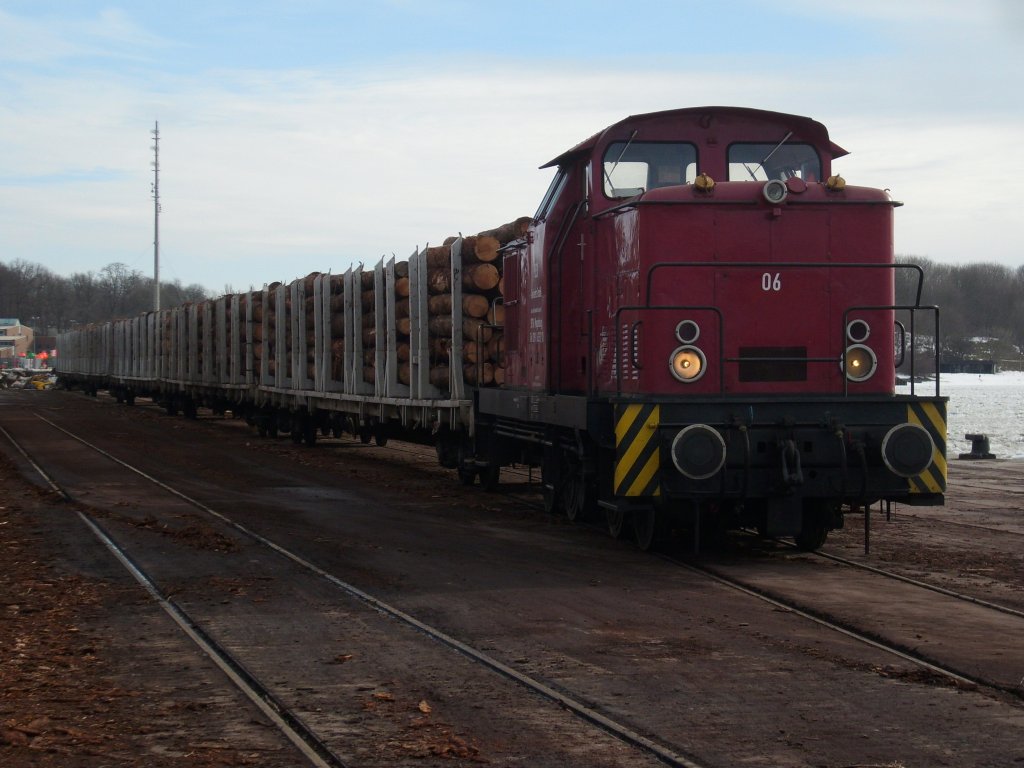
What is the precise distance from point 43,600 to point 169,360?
29636 mm

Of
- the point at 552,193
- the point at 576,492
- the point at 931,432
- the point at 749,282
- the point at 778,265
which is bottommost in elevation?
the point at 576,492

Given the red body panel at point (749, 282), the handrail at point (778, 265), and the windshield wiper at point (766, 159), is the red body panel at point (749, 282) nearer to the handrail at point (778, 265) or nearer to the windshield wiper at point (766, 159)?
the handrail at point (778, 265)

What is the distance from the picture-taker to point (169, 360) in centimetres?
3641

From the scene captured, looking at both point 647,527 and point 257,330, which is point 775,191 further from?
point 257,330

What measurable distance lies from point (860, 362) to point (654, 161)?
90.6 inches

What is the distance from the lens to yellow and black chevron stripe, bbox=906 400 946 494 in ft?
29.7

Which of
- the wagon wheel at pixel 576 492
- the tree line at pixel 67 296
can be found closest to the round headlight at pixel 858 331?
the wagon wheel at pixel 576 492

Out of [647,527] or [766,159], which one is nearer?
[647,527]

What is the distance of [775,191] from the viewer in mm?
9258

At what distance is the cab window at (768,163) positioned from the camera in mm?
10008

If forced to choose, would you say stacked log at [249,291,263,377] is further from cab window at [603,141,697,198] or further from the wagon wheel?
cab window at [603,141,697,198]

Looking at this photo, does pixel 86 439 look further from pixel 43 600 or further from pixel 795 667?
pixel 795 667

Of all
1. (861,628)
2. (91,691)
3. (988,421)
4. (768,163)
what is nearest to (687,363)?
(768,163)

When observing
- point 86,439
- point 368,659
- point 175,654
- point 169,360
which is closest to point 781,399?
point 368,659
